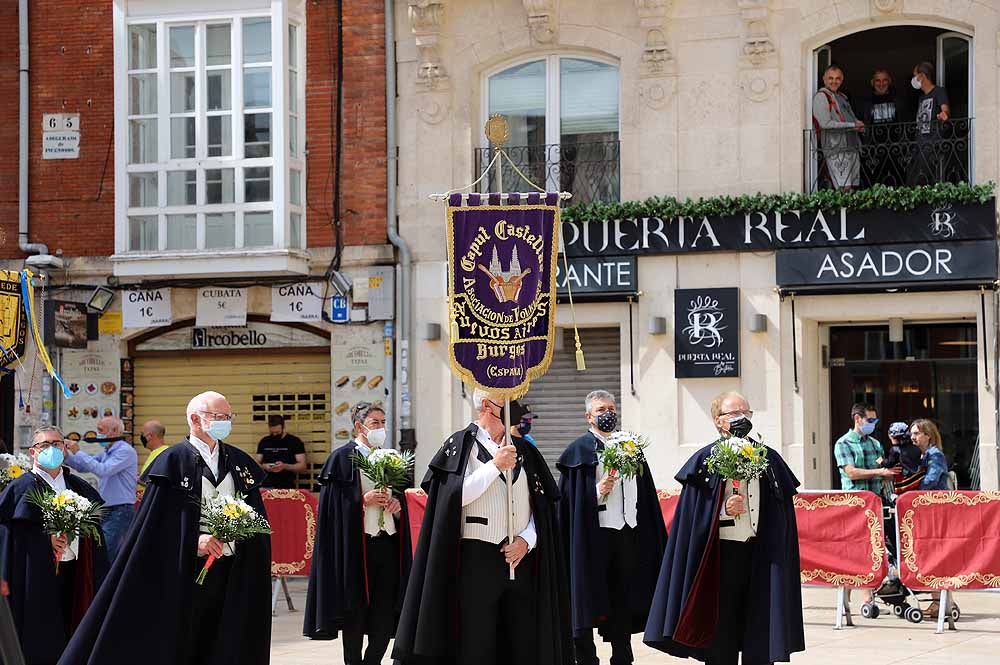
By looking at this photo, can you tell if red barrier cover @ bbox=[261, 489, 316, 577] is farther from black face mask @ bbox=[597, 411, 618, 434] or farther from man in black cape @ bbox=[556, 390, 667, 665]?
black face mask @ bbox=[597, 411, 618, 434]

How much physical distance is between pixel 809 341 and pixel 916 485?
3.87m

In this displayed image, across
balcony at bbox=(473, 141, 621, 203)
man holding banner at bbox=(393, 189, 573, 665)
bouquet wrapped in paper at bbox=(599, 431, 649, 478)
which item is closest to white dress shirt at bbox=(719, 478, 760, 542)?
bouquet wrapped in paper at bbox=(599, 431, 649, 478)

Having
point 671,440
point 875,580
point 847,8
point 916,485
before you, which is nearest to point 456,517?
point 875,580

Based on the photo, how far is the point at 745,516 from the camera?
11.7 metres

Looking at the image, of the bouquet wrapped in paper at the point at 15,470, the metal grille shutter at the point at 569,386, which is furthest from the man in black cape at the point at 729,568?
the metal grille shutter at the point at 569,386

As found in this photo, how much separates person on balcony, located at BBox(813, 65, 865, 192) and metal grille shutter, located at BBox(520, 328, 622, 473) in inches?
132

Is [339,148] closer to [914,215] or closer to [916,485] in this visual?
[914,215]

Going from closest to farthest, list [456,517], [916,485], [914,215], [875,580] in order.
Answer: [456,517] < [875,580] < [916,485] < [914,215]

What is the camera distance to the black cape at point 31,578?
490 inches

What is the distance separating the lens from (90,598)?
42.6ft

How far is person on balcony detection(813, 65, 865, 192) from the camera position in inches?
794

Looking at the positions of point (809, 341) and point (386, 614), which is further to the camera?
point (809, 341)

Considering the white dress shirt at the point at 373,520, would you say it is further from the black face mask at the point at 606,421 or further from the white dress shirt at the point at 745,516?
the white dress shirt at the point at 745,516

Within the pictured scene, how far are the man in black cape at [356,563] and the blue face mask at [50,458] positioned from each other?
2018mm
